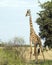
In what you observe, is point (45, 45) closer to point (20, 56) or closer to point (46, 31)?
point (46, 31)

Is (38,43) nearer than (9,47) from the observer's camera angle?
No

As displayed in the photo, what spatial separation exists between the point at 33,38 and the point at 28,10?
2.24 metres

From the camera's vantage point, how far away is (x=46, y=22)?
28.6 meters

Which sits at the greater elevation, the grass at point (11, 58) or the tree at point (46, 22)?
the tree at point (46, 22)

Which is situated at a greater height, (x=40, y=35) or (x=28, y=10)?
(x=28, y=10)

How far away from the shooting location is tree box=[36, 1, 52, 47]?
28.7 metres

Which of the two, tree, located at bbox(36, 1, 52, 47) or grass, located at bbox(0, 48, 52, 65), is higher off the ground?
tree, located at bbox(36, 1, 52, 47)

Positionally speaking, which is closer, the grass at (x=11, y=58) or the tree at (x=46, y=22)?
the grass at (x=11, y=58)

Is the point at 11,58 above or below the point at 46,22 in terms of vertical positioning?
below

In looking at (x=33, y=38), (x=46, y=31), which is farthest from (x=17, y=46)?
(x=46, y=31)

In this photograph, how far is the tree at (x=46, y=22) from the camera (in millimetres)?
28656

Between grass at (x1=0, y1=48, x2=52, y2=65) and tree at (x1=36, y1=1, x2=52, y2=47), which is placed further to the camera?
tree at (x1=36, y1=1, x2=52, y2=47)

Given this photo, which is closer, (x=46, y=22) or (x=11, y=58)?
(x=11, y=58)

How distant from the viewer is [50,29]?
92.7 ft
